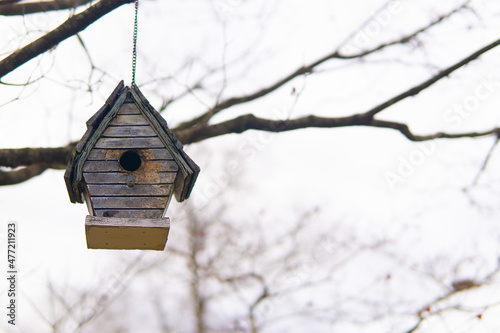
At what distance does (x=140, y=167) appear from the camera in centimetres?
410

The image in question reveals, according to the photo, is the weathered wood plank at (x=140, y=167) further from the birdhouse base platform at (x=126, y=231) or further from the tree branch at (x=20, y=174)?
the tree branch at (x=20, y=174)

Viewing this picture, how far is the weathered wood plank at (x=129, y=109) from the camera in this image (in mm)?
4234

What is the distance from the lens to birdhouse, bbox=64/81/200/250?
3.90m

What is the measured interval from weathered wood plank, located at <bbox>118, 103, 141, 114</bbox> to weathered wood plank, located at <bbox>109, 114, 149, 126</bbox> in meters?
0.03

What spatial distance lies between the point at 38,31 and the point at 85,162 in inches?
60.2

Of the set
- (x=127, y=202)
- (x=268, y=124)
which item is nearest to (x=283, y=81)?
(x=268, y=124)

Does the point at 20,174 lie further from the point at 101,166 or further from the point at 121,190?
Result: the point at 121,190

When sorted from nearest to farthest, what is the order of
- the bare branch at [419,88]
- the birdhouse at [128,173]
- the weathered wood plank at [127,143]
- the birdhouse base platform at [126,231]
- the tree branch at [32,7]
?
1. the birdhouse base platform at [126,231]
2. the birdhouse at [128,173]
3. the weathered wood plank at [127,143]
4. the tree branch at [32,7]
5. the bare branch at [419,88]

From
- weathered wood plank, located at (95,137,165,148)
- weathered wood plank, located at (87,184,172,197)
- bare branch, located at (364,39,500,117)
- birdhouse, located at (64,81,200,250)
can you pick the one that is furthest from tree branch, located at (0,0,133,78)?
bare branch, located at (364,39,500,117)

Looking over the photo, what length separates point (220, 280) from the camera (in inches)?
591

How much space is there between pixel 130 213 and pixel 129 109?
0.80 metres

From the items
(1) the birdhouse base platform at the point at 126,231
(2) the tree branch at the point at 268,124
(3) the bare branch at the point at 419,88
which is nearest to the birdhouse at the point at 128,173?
(1) the birdhouse base platform at the point at 126,231

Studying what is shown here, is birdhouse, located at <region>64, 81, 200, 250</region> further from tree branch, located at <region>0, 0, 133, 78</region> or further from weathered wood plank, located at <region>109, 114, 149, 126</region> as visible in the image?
tree branch, located at <region>0, 0, 133, 78</region>

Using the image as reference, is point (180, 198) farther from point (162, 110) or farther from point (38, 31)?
point (162, 110)
